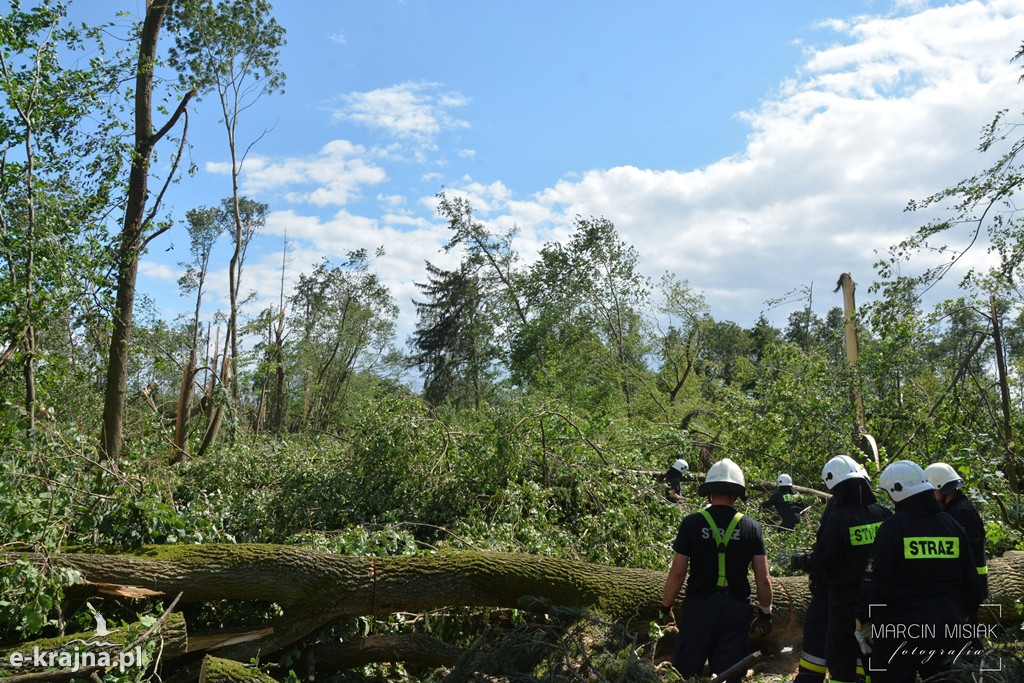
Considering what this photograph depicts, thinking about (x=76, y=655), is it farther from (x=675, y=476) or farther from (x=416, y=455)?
(x=675, y=476)

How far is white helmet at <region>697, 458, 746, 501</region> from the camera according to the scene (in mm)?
4398

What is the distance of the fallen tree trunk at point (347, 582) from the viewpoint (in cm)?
511

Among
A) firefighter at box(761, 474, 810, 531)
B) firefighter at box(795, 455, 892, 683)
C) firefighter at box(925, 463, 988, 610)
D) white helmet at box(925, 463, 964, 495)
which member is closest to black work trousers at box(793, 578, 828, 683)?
firefighter at box(795, 455, 892, 683)

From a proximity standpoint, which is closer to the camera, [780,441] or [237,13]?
[780,441]

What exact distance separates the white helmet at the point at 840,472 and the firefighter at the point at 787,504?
3409 millimetres

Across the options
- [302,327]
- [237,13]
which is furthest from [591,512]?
[302,327]

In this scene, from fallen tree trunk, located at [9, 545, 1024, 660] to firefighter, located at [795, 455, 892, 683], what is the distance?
3.68ft

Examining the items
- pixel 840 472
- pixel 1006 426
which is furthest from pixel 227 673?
pixel 1006 426

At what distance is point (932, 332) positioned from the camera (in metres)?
9.80

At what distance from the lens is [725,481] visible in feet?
14.4

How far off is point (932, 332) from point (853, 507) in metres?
6.44

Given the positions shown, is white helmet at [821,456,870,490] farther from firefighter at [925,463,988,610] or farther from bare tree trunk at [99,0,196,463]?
bare tree trunk at [99,0,196,463]

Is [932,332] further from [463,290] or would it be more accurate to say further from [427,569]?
[463,290]

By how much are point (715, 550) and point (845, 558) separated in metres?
0.74
